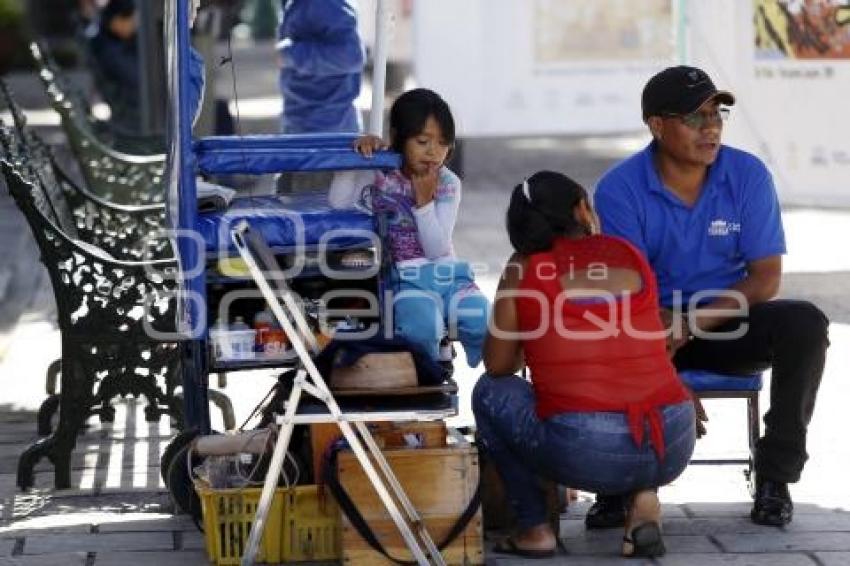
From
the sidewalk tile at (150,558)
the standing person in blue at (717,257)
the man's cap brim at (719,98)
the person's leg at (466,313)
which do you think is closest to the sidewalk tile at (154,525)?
the sidewalk tile at (150,558)

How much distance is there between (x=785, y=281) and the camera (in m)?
10.6

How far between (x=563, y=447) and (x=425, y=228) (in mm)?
939

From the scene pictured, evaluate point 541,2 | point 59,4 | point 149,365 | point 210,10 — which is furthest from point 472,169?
point 59,4

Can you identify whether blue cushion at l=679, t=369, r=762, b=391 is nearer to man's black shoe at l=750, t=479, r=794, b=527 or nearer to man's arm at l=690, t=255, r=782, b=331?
man's arm at l=690, t=255, r=782, b=331

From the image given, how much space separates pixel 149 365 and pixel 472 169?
9.85 m

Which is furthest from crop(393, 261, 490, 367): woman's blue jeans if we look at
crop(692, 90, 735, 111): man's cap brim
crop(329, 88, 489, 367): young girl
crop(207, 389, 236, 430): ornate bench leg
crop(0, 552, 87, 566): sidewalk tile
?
crop(207, 389, 236, 430): ornate bench leg

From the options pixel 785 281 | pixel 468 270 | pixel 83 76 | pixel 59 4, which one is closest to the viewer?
pixel 468 270

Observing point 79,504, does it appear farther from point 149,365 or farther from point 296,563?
point 296,563

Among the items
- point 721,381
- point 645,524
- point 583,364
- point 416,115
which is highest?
point 416,115

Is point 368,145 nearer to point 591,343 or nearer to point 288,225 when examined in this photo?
point 288,225

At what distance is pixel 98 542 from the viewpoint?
20.2 ft

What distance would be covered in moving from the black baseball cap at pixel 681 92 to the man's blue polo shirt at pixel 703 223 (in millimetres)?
239

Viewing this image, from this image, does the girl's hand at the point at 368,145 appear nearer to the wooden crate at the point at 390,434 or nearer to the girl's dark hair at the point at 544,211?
the girl's dark hair at the point at 544,211

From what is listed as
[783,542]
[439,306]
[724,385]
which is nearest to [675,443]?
[783,542]
